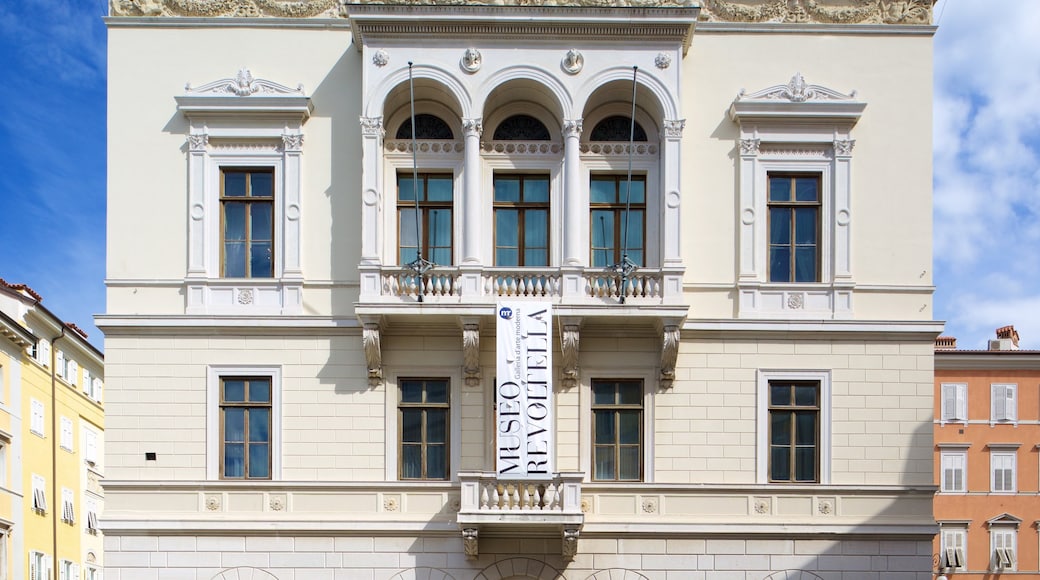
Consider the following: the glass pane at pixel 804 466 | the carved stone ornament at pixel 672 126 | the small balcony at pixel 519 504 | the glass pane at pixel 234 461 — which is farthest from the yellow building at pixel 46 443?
the glass pane at pixel 804 466

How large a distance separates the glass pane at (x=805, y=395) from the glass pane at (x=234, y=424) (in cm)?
971

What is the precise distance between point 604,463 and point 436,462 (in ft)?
9.60

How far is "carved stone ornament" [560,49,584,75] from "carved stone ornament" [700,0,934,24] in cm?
251

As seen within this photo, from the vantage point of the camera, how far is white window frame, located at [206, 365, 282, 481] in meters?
23.7

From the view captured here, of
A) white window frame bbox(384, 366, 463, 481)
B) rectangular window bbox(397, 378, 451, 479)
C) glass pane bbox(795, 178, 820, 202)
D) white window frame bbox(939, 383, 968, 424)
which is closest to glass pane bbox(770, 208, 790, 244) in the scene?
glass pane bbox(795, 178, 820, 202)

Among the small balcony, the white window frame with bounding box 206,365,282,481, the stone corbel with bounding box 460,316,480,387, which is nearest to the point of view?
the small balcony

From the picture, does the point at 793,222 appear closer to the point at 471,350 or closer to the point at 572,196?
the point at 572,196

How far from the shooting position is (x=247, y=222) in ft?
80.0

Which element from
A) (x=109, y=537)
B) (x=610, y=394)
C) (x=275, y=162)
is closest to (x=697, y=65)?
(x=610, y=394)

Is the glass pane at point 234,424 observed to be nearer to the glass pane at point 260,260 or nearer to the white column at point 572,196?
the glass pane at point 260,260

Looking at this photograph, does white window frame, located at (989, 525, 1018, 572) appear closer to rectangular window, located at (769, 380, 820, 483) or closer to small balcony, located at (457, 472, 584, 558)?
rectangular window, located at (769, 380, 820, 483)

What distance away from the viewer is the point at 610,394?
24172mm

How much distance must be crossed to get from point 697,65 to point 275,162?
25.3 ft

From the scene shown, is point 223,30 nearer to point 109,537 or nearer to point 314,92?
point 314,92
